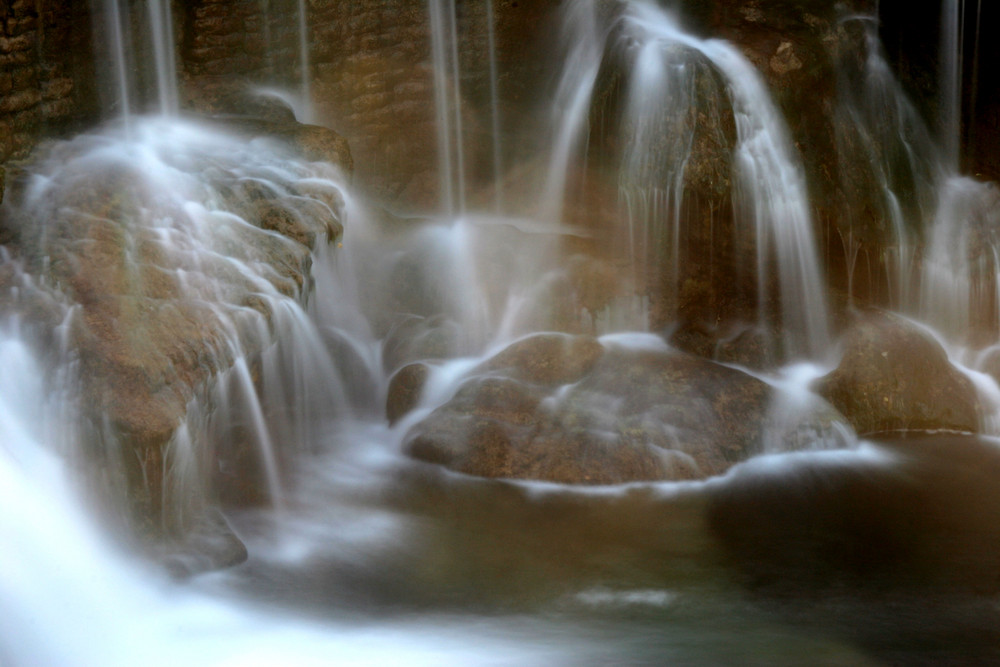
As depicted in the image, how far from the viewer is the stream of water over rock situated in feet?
15.9

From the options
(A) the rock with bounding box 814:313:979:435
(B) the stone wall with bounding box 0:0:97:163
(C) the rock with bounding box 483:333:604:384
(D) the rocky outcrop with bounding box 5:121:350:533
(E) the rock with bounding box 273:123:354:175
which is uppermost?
(B) the stone wall with bounding box 0:0:97:163

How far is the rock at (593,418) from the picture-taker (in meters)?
6.94

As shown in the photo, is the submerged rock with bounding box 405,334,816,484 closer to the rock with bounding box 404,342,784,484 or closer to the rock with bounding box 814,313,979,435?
the rock with bounding box 404,342,784,484

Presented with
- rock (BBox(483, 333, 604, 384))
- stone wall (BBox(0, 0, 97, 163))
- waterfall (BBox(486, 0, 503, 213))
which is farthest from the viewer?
waterfall (BBox(486, 0, 503, 213))

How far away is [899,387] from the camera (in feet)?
26.9

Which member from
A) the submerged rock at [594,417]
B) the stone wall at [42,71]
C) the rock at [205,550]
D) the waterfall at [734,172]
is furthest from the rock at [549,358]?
the stone wall at [42,71]

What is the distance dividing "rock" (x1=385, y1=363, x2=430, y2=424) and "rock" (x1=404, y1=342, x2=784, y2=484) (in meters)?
0.48

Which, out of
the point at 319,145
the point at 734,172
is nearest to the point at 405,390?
the point at 319,145

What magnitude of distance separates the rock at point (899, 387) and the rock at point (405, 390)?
3.36m

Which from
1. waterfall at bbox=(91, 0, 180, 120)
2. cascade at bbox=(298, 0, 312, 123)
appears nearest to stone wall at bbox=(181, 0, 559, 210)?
cascade at bbox=(298, 0, 312, 123)

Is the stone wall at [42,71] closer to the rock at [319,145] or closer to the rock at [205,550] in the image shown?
the rock at [319,145]

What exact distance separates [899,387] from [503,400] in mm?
3449

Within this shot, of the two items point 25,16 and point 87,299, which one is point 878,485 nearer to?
point 87,299

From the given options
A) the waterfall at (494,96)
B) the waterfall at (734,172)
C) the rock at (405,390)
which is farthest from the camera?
the waterfall at (494,96)
